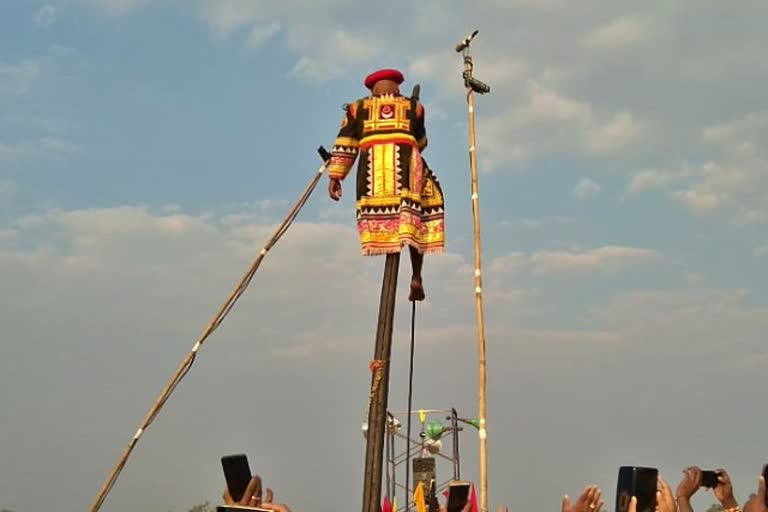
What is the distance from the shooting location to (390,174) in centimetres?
761

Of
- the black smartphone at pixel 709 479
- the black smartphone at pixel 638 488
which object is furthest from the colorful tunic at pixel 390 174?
the black smartphone at pixel 638 488

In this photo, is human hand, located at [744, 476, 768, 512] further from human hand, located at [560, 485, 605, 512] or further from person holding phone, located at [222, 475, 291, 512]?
person holding phone, located at [222, 475, 291, 512]

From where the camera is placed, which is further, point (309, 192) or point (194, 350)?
point (309, 192)

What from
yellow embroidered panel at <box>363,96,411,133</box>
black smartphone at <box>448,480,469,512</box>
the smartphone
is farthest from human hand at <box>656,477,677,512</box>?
yellow embroidered panel at <box>363,96,411,133</box>

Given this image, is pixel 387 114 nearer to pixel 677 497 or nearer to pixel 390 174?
pixel 390 174

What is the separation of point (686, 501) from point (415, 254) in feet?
11.0

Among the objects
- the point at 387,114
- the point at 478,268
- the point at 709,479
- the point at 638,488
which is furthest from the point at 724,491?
the point at 387,114

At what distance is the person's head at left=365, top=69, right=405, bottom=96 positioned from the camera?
7.96m

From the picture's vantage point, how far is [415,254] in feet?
25.7

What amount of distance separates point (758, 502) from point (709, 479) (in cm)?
40

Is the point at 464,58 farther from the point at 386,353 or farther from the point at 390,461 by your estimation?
the point at 390,461

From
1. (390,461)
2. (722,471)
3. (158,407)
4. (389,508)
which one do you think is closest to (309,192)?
(158,407)

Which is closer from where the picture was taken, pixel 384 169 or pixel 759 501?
pixel 759 501

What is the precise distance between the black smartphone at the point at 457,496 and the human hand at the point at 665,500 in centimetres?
136
